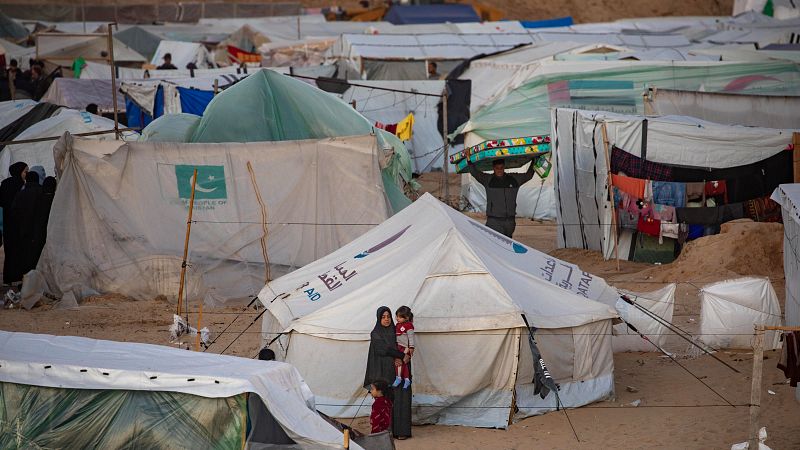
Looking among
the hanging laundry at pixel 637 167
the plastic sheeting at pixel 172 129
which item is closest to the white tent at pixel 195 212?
the plastic sheeting at pixel 172 129

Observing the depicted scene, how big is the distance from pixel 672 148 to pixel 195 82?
412 inches

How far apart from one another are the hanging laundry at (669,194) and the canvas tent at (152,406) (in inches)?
358

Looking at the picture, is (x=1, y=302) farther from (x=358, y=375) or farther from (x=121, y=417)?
(x=121, y=417)

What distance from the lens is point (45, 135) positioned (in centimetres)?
1950

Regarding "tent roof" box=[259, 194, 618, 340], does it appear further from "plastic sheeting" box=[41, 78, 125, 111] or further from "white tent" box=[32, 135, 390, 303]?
"plastic sheeting" box=[41, 78, 125, 111]

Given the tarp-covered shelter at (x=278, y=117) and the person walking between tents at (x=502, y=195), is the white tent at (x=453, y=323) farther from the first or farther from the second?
the tarp-covered shelter at (x=278, y=117)

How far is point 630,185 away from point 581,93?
18.3 ft

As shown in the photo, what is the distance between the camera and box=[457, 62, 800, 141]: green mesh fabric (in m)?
20.9

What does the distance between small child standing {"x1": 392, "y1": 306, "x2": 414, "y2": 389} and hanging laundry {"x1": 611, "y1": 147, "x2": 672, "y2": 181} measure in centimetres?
693

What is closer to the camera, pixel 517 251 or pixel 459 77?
pixel 517 251

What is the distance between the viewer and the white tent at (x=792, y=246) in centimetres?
1054

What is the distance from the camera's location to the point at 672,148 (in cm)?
1578

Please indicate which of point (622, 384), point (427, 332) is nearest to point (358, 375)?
point (427, 332)

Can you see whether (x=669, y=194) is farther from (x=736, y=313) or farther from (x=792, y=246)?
(x=792, y=246)
